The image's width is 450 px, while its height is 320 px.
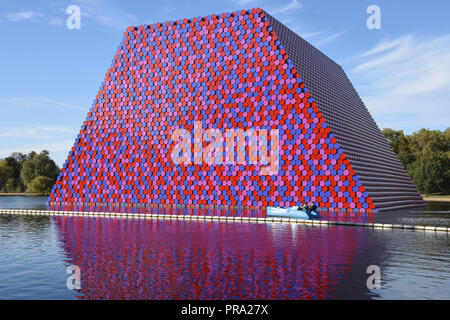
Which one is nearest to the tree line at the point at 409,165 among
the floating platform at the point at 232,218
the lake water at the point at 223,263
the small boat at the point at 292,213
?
the small boat at the point at 292,213

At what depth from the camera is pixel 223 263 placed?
1470 centimetres

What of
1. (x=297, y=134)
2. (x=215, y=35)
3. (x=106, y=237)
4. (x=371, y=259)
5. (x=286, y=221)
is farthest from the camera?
(x=215, y=35)

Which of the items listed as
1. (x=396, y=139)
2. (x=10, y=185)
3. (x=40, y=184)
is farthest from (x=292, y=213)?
(x=10, y=185)

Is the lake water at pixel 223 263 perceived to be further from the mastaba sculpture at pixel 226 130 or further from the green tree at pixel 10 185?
the green tree at pixel 10 185

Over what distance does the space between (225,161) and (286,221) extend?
662 inches

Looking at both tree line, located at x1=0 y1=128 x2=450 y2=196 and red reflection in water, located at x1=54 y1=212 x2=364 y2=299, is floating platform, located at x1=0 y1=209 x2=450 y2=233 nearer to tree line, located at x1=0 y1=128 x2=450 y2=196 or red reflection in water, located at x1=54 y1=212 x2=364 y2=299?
red reflection in water, located at x1=54 y1=212 x2=364 y2=299

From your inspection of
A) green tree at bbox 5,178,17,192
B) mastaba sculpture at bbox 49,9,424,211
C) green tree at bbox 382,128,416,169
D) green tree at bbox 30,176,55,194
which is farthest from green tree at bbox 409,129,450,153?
green tree at bbox 5,178,17,192

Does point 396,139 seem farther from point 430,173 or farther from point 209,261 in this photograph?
point 209,261

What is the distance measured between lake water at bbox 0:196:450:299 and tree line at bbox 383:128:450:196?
60.8 m

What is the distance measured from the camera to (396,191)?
50344 millimetres

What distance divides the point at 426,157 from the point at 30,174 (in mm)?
86770
